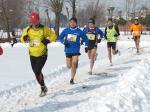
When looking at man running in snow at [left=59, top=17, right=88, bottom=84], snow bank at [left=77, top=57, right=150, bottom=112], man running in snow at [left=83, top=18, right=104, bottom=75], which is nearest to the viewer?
snow bank at [left=77, top=57, right=150, bottom=112]

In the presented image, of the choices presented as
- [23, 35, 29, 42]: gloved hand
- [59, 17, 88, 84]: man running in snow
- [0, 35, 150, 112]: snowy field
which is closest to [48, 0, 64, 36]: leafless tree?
[0, 35, 150, 112]: snowy field

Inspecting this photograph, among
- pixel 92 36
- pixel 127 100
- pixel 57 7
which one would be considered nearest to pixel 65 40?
pixel 92 36

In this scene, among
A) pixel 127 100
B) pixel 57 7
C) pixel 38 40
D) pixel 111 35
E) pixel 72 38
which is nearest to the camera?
pixel 127 100

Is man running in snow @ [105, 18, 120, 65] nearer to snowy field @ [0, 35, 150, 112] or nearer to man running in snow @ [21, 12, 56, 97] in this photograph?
snowy field @ [0, 35, 150, 112]

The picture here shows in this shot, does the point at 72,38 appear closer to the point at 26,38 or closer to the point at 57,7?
the point at 26,38

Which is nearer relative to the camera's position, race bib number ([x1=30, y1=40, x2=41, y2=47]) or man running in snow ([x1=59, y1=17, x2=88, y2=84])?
race bib number ([x1=30, y1=40, x2=41, y2=47])

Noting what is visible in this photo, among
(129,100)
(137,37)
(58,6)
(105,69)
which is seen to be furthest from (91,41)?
(58,6)

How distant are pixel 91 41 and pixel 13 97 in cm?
467

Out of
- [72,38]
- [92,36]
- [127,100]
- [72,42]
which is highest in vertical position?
[72,38]

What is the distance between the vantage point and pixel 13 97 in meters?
10.6

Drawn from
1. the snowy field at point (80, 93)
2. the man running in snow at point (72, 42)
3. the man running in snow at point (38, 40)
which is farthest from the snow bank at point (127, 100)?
the man running in snow at point (72, 42)

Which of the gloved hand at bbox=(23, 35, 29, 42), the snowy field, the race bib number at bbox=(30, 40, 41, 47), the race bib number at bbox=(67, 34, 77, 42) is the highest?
the gloved hand at bbox=(23, 35, 29, 42)

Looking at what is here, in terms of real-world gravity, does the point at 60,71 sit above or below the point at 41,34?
below

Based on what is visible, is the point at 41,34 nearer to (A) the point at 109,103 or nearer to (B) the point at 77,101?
(B) the point at 77,101
